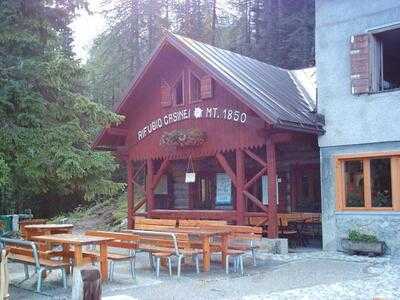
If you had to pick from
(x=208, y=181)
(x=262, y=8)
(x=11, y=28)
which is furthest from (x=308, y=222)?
(x=262, y=8)

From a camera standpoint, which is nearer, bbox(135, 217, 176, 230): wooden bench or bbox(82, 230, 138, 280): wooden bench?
bbox(82, 230, 138, 280): wooden bench

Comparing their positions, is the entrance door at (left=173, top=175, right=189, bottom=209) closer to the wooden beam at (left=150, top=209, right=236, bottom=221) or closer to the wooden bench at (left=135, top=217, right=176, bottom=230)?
the wooden beam at (left=150, top=209, right=236, bottom=221)

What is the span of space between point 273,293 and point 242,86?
6.51m

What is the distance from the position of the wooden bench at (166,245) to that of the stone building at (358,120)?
4.17 meters

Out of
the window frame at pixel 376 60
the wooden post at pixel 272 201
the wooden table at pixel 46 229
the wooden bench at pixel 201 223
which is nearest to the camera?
the wooden table at pixel 46 229

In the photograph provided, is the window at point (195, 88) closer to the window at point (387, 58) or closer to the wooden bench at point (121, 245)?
the window at point (387, 58)

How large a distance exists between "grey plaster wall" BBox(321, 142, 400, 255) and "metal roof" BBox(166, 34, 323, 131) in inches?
37.5

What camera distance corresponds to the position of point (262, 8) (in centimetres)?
3619

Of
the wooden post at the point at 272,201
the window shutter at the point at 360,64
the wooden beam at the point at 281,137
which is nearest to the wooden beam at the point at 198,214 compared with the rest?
the wooden post at the point at 272,201

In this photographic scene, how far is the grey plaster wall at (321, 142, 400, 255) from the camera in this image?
41.2ft

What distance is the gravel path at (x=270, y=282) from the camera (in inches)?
336

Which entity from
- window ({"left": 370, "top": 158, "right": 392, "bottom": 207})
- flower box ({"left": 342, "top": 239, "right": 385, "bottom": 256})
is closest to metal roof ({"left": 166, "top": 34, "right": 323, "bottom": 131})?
window ({"left": 370, "top": 158, "right": 392, "bottom": 207})

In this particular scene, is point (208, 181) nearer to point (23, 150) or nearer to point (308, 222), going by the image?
point (308, 222)

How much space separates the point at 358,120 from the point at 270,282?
537 centimetres
